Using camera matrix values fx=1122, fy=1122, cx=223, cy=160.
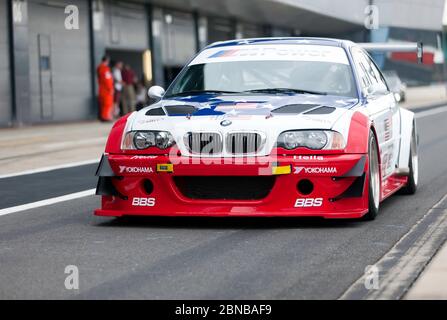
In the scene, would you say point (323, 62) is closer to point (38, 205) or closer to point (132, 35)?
point (38, 205)

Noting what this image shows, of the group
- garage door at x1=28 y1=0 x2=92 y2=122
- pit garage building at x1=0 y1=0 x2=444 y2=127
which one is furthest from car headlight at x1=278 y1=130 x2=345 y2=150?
garage door at x1=28 y1=0 x2=92 y2=122

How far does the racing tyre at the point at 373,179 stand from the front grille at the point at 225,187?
0.79 m

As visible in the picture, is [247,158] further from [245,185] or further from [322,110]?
[322,110]

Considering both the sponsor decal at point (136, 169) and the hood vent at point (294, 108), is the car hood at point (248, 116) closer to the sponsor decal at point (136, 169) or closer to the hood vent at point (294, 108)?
the hood vent at point (294, 108)

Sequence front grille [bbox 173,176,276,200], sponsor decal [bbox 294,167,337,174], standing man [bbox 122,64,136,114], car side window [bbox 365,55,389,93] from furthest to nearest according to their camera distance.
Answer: standing man [bbox 122,64,136,114]
car side window [bbox 365,55,389,93]
front grille [bbox 173,176,276,200]
sponsor decal [bbox 294,167,337,174]

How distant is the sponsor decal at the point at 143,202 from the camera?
26.3 feet

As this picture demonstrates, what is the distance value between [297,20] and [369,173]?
38.8 meters

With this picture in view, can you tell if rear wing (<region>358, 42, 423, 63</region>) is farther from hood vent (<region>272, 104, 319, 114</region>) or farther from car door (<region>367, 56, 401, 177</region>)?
hood vent (<region>272, 104, 319, 114</region>)

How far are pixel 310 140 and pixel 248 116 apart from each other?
48 centimetres

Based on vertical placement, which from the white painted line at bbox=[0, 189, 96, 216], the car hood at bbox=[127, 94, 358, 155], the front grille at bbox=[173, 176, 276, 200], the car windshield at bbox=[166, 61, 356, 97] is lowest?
the white painted line at bbox=[0, 189, 96, 216]

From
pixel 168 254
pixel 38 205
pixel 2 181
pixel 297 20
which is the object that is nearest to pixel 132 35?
pixel 297 20

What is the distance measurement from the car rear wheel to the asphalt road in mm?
86

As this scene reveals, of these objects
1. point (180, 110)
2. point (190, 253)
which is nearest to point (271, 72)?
point (180, 110)

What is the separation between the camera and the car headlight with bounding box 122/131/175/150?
7.93 m
